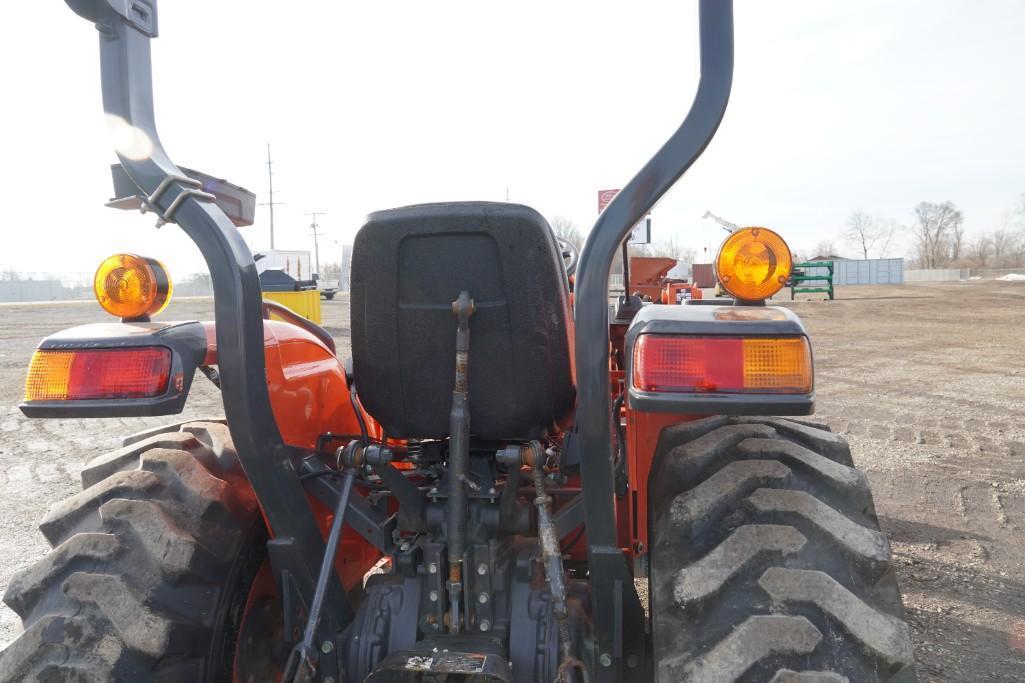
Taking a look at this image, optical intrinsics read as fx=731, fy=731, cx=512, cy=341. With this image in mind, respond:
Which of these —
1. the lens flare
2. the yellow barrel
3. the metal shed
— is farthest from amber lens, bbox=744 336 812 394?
the metal shed

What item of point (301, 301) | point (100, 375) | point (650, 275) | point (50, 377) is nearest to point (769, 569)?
point (100, 375)

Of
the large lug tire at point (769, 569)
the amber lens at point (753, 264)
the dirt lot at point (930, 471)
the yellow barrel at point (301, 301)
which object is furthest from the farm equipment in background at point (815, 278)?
the large lug tire at point (769, 569)

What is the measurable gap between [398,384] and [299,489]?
1.29 feet

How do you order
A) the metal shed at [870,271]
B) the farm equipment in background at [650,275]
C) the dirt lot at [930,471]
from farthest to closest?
1. the metal shed at [870,271]
2. the farm equipment in background at [650,275]
3. the dirt lot at [930,471]

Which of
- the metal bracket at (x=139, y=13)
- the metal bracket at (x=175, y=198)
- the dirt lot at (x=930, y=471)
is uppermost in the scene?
the metal bracket at (x=139, y=13)

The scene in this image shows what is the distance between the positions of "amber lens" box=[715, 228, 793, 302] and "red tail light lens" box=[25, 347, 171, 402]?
1391 mm

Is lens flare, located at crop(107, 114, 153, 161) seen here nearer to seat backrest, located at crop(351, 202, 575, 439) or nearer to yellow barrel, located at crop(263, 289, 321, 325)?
seat backrest, located at crop(351, 202, 575, 439)

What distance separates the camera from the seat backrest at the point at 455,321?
1.86 metres

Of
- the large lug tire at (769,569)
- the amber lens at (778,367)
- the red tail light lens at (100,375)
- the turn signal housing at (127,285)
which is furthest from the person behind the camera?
the turn signal housing at (127,285)

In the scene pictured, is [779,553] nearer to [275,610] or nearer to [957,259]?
[275,610]

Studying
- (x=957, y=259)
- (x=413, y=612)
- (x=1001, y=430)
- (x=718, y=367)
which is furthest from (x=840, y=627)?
(x=957, y=259)

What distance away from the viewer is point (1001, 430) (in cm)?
662

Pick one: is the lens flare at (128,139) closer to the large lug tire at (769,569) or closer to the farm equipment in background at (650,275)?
the large lug tire at (769,569)

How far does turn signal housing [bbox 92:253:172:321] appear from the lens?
2.00 meters
